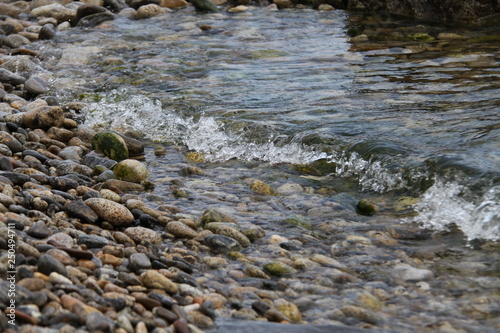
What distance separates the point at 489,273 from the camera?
336cm

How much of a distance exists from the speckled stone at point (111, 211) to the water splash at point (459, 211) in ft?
6.21

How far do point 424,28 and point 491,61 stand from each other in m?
2.44

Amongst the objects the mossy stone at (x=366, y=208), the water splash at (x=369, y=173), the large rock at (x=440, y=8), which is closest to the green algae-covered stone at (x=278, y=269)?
the mossy stone at (x=366, y=208)

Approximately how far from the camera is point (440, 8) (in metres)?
10.4

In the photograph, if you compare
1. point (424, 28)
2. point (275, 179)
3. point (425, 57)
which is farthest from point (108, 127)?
point (424, 28)

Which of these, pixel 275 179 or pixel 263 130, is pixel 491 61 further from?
pixel 275 179

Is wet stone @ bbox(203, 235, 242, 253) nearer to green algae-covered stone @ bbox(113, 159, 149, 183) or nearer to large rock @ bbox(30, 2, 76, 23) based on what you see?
green algae-covered stone @ bbox(113, 159, 149, 183)

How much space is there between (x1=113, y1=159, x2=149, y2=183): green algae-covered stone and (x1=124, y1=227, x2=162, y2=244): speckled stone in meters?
1.19

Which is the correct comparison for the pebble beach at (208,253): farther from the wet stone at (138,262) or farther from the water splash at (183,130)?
the water splash at (183,130)

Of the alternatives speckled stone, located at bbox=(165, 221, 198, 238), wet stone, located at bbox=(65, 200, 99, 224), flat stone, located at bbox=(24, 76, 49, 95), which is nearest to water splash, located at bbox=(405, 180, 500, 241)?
speckled stone, located at bbox=(165, 221, 198, 238)

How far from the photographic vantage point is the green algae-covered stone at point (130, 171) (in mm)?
4944

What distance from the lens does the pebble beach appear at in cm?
280

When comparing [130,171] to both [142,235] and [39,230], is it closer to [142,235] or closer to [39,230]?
[142,235]

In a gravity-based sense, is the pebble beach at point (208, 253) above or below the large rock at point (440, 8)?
below
